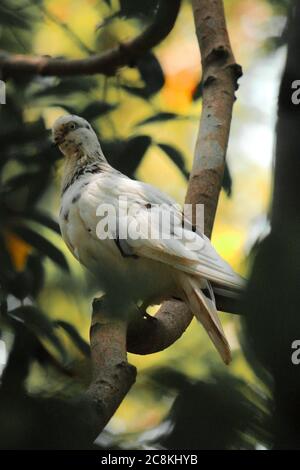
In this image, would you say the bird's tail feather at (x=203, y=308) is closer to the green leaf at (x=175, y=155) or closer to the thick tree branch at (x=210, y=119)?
the thick tree branch at (x=210, y=119)

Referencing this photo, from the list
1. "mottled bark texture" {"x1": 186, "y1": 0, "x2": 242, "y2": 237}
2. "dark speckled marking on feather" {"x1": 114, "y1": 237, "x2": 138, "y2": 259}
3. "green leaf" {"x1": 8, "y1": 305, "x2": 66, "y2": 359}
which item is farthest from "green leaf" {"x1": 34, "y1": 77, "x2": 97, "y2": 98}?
"green leaf" {"x1": 8, "y1": 305, "x2": 66, "y2": 359}

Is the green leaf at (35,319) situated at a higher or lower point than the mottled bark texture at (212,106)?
lower

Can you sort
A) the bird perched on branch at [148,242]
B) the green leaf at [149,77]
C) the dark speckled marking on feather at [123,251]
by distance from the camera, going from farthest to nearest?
the green leaf at [149,77] < the dark speckled marking on feather at [123,251] < the bird perched on branch at [148,242]

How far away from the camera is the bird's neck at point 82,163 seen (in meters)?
3.59

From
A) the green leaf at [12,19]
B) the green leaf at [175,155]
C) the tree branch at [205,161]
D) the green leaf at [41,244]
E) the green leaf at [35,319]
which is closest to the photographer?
the green leaf at [35,319]

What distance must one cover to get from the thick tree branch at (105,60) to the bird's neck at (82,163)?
0.44m

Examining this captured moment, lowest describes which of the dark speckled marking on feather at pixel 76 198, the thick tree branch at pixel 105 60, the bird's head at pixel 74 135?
the dark speckled marking on feather at pixel 76 198

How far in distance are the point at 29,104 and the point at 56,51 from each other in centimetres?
181

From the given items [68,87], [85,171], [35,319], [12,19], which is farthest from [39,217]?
[85,171]

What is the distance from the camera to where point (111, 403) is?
6.43 ft

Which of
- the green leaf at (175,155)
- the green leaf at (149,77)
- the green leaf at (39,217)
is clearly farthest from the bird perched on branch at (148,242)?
the green leaf at (39,217)

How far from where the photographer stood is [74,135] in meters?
3.66
